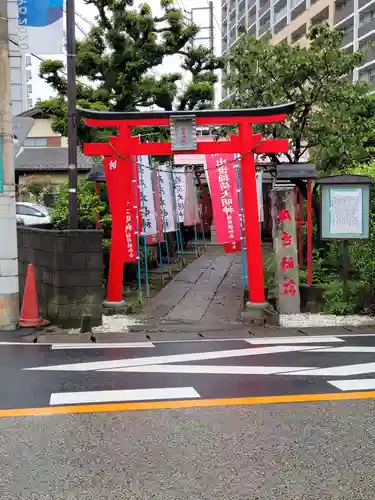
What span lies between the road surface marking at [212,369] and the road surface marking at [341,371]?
6.8 inches

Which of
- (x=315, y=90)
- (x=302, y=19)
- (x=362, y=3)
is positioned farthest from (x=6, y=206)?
(x=302, y=19)

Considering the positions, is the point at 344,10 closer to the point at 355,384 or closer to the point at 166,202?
the point at 166,202

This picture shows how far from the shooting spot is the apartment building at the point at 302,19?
149 feet

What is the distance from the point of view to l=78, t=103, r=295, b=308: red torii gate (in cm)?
965

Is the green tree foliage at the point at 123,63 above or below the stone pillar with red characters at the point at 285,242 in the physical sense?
above

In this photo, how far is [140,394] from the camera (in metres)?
5.61

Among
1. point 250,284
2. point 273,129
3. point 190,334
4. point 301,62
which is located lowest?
point 190,334

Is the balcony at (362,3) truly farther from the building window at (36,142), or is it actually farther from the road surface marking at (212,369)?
the road surface marking at (212,369)

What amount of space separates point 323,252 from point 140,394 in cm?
798

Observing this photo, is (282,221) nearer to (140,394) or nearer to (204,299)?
(204,299)

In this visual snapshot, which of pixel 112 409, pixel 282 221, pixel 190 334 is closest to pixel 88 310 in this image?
pixel 190 334

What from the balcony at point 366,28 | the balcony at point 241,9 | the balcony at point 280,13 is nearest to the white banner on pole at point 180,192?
the balcony at point 366,28

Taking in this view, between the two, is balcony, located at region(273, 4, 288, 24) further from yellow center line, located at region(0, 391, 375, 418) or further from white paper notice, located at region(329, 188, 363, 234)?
yellow center line, located at region(0, 391, 375, 418)

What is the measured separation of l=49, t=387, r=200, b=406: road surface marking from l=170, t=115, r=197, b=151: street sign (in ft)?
16.4
